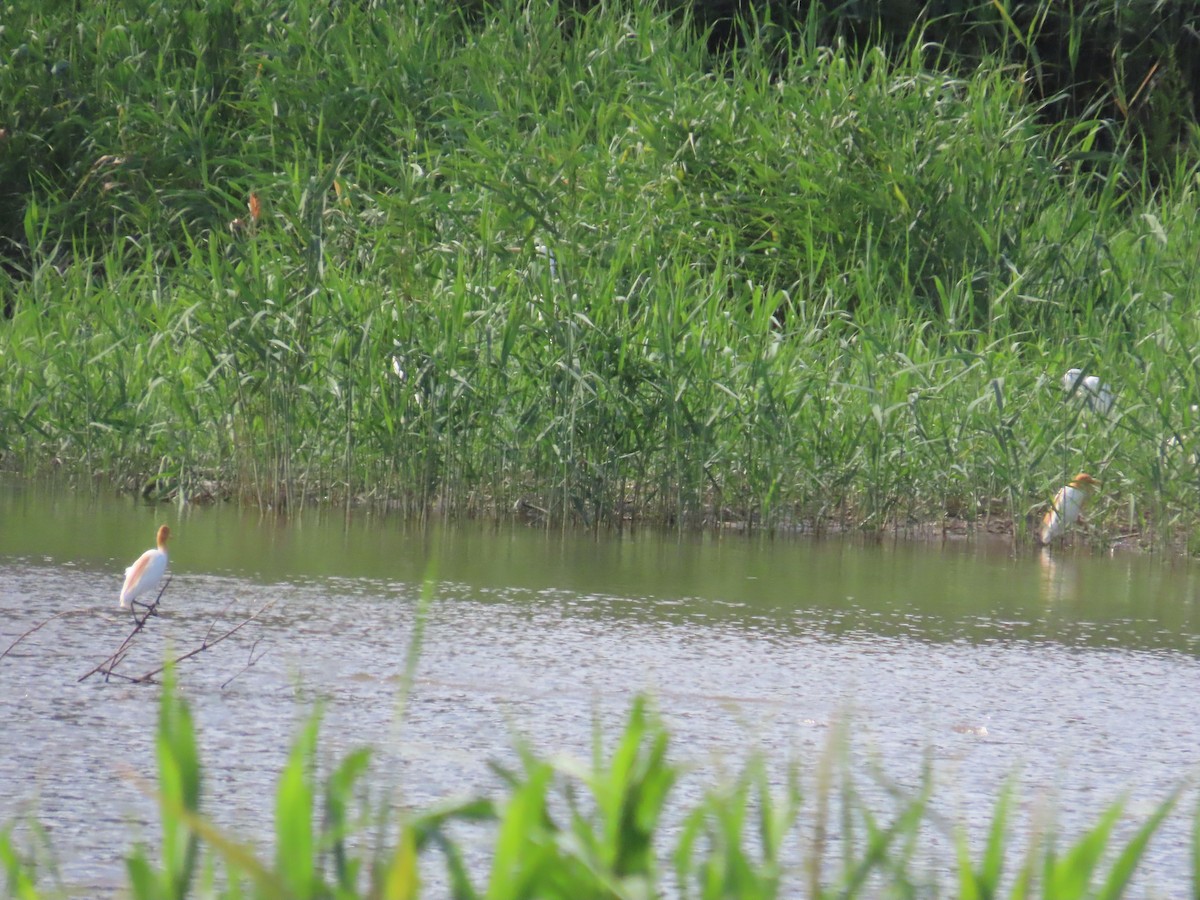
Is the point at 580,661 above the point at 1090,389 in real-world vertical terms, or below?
below

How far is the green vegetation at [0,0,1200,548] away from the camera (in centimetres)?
616

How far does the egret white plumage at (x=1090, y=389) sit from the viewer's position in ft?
20.6

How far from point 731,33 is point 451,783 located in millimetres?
9778

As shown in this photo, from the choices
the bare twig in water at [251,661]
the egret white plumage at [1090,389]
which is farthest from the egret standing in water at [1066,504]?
the bare twig in water at [251,661]

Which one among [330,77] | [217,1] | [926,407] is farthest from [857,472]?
[217,1]

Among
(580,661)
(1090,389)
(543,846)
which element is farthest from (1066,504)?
(543,846)

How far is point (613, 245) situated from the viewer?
7375 mm

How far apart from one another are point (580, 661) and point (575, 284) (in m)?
2.62

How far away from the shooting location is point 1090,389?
251 inches

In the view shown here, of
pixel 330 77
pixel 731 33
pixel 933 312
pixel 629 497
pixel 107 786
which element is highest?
pixel 731 33

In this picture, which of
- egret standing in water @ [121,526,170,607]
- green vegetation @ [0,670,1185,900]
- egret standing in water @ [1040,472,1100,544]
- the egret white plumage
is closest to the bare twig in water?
egret standing in water @ [121,526,170,607]

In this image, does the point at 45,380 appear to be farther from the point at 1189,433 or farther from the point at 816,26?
the point at 816,26

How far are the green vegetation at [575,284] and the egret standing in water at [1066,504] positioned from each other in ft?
0.36

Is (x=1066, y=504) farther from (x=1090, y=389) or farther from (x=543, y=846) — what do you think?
(x=543, y=846)
